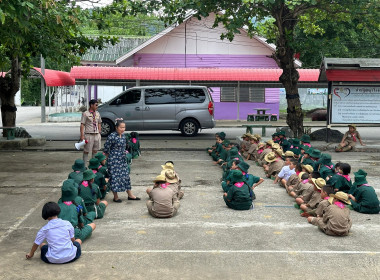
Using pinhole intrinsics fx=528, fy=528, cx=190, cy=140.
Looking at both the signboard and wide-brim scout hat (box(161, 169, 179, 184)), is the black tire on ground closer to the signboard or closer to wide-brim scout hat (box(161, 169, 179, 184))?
the signboard

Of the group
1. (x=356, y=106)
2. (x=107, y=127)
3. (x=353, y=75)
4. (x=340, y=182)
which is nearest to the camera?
(x=340, y=182)

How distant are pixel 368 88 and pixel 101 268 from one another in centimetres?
1489

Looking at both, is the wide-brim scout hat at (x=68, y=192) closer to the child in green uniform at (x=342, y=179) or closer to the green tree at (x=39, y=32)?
the green tree at (x=39, y=32)

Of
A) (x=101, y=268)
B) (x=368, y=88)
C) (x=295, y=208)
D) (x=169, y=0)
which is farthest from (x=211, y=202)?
(x=368, y=88)

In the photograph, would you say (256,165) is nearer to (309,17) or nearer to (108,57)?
(309,17)

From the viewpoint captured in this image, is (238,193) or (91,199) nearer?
(91,199)

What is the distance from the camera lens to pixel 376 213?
929 centimetres

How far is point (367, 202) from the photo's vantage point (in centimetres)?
920

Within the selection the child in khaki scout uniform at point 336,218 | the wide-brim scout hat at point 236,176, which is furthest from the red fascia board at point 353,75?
the child in khaki scout uniform at point 336,218

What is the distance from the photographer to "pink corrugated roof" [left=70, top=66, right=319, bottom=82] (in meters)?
27.5

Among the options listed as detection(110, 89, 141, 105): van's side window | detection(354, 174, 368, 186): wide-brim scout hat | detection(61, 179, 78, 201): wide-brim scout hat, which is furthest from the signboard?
detection(61, 179, 78, 201): wide-brim scout hat

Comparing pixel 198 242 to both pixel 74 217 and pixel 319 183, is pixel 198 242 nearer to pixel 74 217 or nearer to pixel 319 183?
pixel 74 217

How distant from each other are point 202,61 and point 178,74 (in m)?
5.41

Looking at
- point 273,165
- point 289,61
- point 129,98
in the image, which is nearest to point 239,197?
point 273,165
